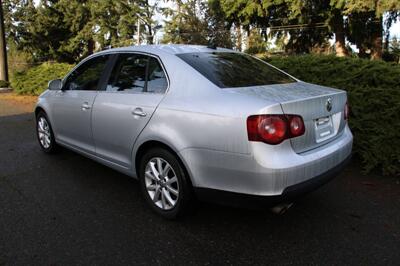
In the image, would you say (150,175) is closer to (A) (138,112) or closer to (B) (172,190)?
(B) (172,190)

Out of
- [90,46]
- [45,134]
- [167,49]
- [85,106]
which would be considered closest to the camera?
[167,49]

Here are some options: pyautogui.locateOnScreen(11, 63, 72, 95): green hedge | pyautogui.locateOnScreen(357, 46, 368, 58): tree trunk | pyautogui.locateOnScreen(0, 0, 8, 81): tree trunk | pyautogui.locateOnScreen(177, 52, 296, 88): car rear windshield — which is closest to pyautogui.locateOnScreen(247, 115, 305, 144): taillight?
pyautogui.locateOnScreen(177, 52, 296, 88): car rear windshield

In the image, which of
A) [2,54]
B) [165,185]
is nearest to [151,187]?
[165,185]

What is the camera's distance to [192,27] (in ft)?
129

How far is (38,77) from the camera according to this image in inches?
571

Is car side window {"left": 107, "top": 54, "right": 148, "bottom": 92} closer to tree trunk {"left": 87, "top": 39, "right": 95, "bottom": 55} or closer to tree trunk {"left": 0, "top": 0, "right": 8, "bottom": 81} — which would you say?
tree trunk {"left": 0, "top": 0, "right": 8, "bottom": 81}

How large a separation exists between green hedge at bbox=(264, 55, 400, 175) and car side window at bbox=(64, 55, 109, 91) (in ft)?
9.94

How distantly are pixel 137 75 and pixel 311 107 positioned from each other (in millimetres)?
1773

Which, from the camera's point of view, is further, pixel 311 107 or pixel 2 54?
pixel 2 54

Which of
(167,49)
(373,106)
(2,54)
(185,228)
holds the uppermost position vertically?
(2,54)

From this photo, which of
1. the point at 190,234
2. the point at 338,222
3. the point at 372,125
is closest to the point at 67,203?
the point at 190,234

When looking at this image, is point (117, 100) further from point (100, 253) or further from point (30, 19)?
point (30, 19)

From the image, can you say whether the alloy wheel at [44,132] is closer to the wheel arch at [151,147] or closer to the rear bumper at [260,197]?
the wheel arch at [151,147]

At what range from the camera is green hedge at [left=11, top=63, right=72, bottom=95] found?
1377cm
